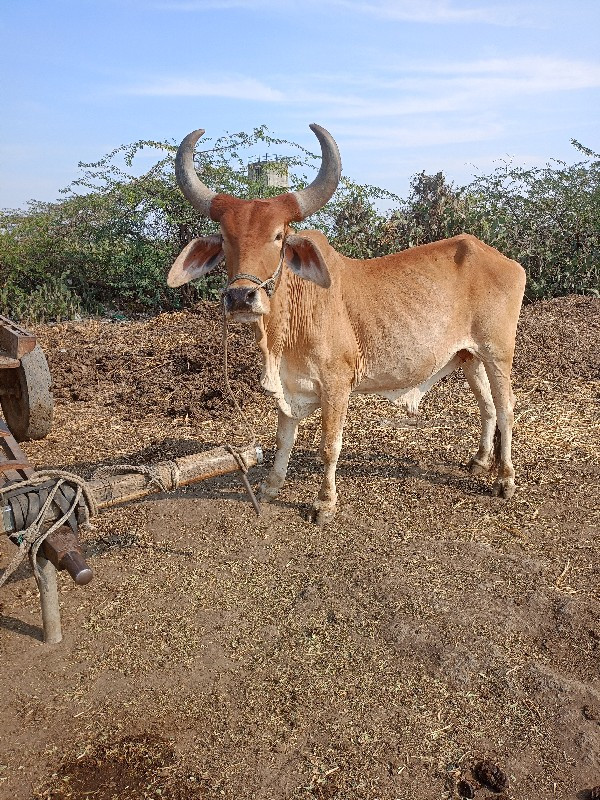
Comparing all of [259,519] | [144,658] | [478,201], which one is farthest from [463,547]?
[478,201]

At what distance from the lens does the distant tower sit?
11.2m

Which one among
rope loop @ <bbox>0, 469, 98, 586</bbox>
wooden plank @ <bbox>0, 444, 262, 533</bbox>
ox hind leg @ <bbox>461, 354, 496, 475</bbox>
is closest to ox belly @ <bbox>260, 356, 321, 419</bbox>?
wooden plank @ <bbox>0, 444, 262, 533</bbox>

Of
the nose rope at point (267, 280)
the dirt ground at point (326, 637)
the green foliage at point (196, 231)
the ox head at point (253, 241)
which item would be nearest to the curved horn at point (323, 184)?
the ox head at point (253, 241)

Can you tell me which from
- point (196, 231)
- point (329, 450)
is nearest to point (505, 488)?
point (329, 450)

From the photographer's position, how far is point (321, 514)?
464cm

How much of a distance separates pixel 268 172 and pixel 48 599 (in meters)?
9.17

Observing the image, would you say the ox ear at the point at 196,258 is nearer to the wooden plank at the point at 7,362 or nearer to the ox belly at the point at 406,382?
the ox belly at the point at 406,382

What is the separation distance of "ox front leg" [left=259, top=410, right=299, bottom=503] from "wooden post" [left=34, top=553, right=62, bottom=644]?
1.81 meters

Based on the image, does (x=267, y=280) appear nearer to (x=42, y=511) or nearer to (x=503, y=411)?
(x=42, y=511)

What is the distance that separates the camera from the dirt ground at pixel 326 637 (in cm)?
272

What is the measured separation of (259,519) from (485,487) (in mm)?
1749

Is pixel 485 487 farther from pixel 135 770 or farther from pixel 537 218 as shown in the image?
pixel 537 218

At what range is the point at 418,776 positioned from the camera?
2668mm

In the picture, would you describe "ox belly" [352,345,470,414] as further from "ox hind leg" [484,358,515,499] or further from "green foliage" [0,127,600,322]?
"green foliage" [0,127,600,322]
